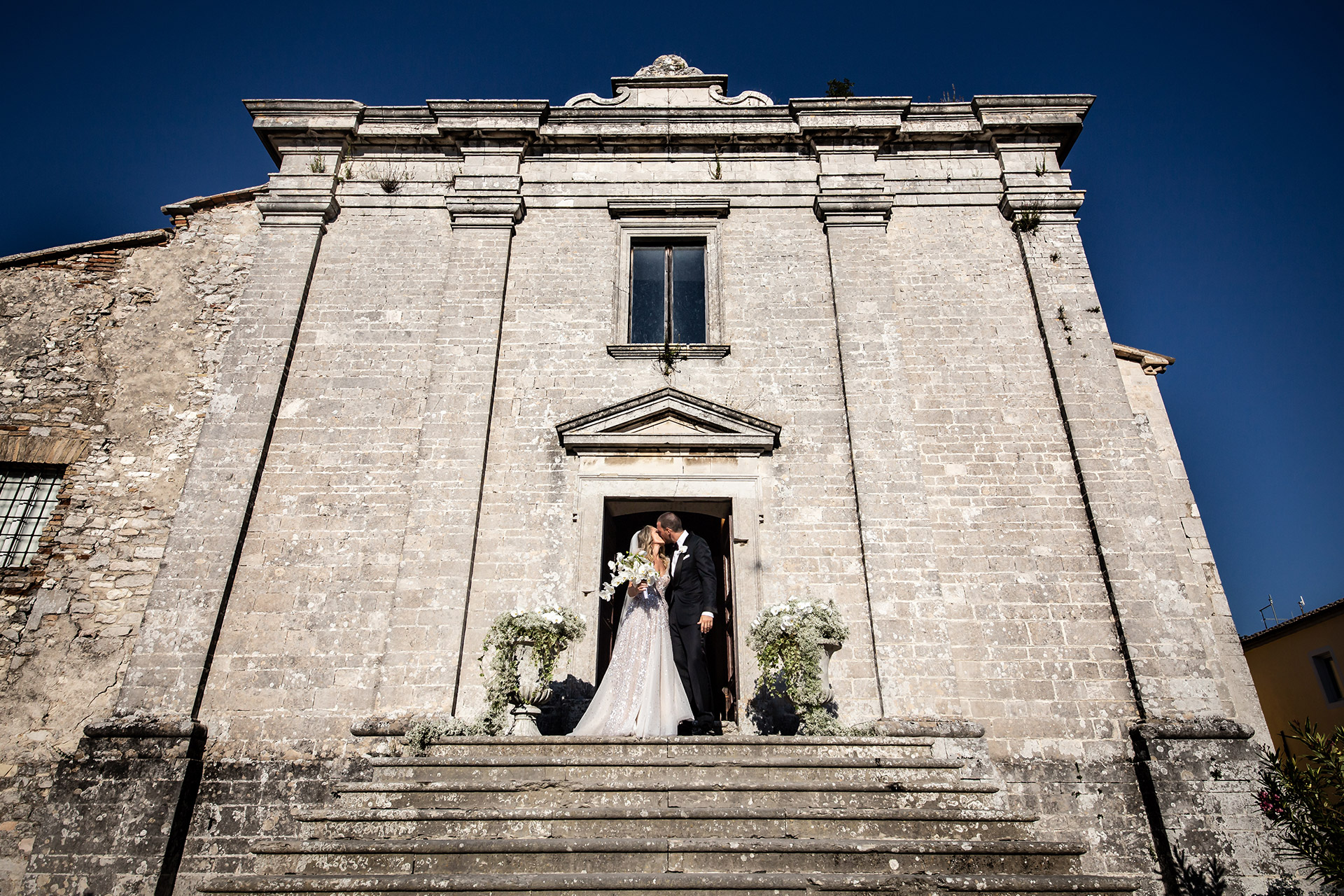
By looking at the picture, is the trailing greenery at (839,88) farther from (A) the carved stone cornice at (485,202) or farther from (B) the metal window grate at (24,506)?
(B) the metal window grate at (24,506)

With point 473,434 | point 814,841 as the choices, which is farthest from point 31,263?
point 814,841

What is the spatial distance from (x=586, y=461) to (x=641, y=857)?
16.1 ft

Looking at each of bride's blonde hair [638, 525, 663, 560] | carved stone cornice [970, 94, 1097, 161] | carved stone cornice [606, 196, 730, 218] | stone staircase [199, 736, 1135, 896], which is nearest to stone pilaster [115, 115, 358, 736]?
stone staircase [199, 736, 1135, 896]

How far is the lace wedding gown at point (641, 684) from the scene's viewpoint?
7.17m

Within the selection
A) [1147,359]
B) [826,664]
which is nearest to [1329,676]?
[1147,359]

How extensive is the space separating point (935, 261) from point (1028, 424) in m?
2.61

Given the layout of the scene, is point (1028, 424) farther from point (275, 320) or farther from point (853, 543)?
point (275, 320)

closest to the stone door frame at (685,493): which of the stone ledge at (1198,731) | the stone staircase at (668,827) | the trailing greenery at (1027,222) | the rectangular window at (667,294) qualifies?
the rectangular window at (667,294)

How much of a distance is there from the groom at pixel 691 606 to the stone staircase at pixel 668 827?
1517 millimetres

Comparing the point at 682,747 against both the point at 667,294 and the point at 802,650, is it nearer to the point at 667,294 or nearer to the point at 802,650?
the point at 802,650

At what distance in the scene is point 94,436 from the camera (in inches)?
370

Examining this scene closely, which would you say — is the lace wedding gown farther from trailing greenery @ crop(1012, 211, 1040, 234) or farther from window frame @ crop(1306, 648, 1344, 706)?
window frame @ crop(1306, 648, 1344, 706)

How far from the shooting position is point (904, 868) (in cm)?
515

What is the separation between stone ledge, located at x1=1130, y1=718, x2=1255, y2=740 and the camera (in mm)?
7602
